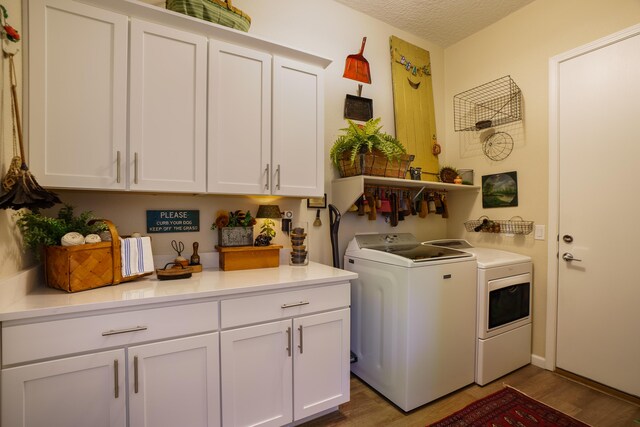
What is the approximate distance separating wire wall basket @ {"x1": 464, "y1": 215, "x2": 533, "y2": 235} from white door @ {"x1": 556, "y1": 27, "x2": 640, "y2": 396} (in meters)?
0.25

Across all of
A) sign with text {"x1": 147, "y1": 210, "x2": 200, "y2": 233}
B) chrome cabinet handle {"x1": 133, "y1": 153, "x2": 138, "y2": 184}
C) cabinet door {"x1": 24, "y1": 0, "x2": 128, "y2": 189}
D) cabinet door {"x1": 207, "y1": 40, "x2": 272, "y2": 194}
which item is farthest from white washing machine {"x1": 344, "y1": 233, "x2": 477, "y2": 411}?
cabinet door {"x1": 24, "y1": 0, "x2": 128, "y2": 189}

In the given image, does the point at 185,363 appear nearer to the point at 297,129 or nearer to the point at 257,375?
the point at 257,375

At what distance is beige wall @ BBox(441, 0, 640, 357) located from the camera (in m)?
2.25

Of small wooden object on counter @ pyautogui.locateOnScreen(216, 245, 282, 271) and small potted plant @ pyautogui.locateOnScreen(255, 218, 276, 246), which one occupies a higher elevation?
small potted plant @ pyautogui.locateOnScreen(255, 218, 276, 246)

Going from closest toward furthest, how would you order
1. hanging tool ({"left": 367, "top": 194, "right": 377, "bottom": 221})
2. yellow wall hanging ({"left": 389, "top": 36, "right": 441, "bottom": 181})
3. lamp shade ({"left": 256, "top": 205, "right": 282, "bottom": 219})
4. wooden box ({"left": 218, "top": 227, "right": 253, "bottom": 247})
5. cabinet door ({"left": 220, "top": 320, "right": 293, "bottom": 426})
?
cabinet door ({"left": 220, "top": 320, "right": 293, "bottom": 426}) < wooden box ({"left": 218, "top": 227, "right": 253, "bottom": 247}) < lamp shade ({"left": 256, "top": 205, "right": 282, "bottom": 219}) < hanging tool ({"left": 367, "top": 194, "right": 377, "bottom": 221}) < yellow wall hanging ({"left": 389, "top": 36, "right": 441, "bottom": 181})

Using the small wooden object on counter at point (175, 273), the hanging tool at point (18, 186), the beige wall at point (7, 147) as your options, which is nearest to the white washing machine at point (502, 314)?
the small wooden object on counter at point (175, 273)

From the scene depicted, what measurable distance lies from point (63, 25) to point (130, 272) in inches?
47.5

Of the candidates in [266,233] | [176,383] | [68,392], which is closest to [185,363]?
[176,383]

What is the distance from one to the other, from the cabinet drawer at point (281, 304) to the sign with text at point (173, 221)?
72cm

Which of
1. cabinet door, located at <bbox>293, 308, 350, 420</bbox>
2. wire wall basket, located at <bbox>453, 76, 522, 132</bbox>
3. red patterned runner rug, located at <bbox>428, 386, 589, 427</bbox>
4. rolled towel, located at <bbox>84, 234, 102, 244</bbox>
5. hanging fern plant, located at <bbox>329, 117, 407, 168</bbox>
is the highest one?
wire wall basket, located at <bbox>453, 76, 522, 132</bbox>

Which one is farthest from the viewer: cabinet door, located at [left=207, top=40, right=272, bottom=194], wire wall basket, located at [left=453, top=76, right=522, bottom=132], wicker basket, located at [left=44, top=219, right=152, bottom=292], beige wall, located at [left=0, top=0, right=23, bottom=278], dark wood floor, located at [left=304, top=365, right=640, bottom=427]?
wire wall basket, located at [left=453, top=76, right=522, bottom=132]

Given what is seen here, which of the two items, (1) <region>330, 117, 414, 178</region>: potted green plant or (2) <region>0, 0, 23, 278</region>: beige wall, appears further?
(1) <region>330, 117, 414, 178</region>: potted green plant

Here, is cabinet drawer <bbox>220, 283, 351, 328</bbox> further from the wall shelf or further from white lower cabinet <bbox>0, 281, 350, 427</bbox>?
the wall shelf

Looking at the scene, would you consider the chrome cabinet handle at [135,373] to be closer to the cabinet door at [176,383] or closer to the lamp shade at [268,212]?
the cabinet door at [176,383]
